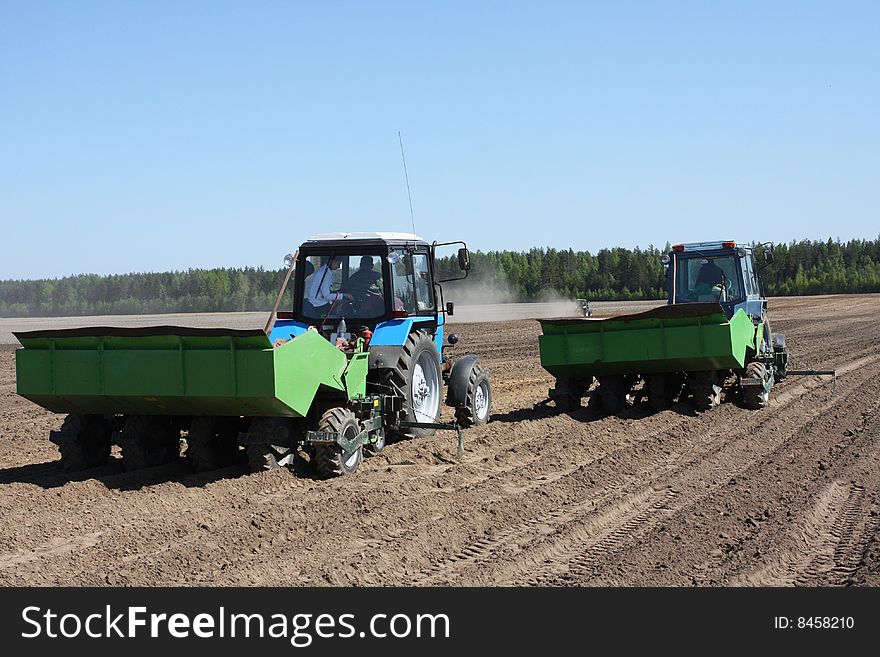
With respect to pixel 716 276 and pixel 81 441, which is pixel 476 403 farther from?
pixel 716 276

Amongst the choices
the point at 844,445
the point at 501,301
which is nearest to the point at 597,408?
→ the point at 844,445

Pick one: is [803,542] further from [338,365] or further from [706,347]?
[706,347]

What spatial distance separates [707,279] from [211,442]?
8.86 metres

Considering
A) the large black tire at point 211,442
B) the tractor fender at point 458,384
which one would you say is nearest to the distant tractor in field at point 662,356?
the tractor fender at point 458,384

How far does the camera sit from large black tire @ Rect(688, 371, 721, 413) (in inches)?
514

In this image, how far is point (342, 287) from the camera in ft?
36.0

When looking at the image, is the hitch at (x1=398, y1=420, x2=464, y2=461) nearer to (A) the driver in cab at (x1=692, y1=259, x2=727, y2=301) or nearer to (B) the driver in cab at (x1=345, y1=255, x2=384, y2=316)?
(B) the driver in cab at (x1=345, y1=255, x2=384, y2=316)

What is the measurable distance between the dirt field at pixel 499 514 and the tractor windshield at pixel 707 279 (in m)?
3.41

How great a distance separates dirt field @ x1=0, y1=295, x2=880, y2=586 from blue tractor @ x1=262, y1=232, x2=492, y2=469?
1.80 ft

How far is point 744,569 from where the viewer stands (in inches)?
247

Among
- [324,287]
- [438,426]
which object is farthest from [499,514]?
[324,287]

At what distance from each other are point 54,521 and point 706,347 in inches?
311

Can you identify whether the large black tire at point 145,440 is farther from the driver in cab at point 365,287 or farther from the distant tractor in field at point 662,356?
the distant tractor in field at point 662,356
